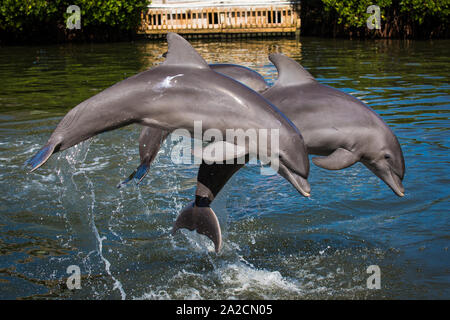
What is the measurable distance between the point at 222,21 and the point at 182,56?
28.3 m

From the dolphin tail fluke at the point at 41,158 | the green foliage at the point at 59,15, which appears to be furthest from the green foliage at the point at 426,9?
the dolphin tail fluke at the point at 41,158

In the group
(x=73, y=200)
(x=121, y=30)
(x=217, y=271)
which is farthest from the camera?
(x=121, y=30)

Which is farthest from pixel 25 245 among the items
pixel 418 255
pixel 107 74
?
pixel 107 74

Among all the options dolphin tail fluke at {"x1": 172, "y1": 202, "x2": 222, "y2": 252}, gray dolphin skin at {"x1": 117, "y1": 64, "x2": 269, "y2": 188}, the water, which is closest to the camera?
the water

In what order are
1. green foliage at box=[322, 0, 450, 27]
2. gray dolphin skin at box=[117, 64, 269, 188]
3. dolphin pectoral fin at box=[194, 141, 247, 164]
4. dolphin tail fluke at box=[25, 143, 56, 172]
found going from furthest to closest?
green foliage at box=[322, 0, 450, 27], gray dolphin skin at box=[117, 64, 269, 188], dolphin pectoral fin at box=[194, 141, 247, 164], dolphin tail fluke at box=[25, 143, 56, 172]

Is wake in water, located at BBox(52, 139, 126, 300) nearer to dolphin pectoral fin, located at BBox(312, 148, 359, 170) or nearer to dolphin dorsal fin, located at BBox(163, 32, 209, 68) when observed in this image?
dolphin dorsal fin, located at BBox(163, 32, 209, 68)

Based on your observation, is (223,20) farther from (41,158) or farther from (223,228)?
(41,158)

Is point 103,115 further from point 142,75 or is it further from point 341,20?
point 341,20

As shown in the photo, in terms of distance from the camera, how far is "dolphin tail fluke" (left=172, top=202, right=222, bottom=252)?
5.62m

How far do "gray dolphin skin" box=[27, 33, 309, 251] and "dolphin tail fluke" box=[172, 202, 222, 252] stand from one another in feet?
3.77

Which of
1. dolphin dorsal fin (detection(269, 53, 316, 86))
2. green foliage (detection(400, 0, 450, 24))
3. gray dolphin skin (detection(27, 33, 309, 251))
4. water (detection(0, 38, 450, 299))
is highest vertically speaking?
green foliage (detection(400, 0, 450, 24))

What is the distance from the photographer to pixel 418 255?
229 inches

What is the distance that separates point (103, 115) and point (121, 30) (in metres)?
28.0

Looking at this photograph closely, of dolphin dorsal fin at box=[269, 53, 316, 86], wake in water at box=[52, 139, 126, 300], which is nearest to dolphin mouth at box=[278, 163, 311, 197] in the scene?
dolphin dorsal fin at box=[269, 53, 316, 86]
